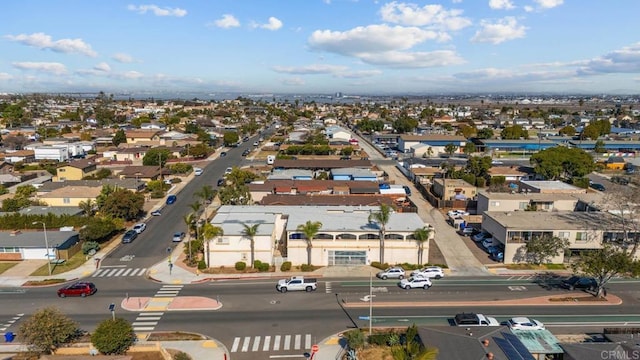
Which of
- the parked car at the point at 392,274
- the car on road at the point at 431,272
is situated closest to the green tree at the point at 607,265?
the car on road at the point at 431,272

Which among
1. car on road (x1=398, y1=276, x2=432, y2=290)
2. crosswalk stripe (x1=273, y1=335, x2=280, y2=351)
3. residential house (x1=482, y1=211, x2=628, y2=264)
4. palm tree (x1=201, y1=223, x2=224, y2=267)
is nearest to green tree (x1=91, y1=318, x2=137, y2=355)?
crosswalk stripe (x1=273, y1=335, x2=280, y2=351)

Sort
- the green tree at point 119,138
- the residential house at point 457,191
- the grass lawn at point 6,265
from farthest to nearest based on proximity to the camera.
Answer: the green tree at point 119,138 < the residential house at point 457,191 < the grass lawn at point 6,265

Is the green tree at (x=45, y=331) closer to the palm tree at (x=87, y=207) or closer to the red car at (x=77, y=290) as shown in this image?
the red car at (x=77, y=290)

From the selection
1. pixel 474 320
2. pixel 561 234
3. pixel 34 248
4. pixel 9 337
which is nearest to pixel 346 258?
pixel 474 320

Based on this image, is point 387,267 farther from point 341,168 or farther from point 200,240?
point 341,168

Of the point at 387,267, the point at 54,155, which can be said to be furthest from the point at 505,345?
the point at 54,155

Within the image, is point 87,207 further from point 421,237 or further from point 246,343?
point 421,237
